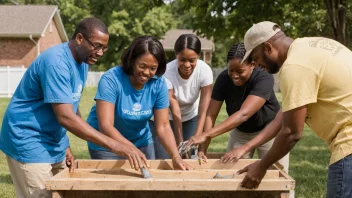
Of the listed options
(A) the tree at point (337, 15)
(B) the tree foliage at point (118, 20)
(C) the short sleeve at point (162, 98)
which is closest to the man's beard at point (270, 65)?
(C) the short sleeve at point (162, 98)

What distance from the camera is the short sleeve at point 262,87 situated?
4.94 metres

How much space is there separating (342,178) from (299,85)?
0.62 meters

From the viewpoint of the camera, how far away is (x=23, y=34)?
3041 centimetres

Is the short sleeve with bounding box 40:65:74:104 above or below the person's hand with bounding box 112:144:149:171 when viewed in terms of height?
above

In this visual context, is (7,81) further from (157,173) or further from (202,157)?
(157,173)

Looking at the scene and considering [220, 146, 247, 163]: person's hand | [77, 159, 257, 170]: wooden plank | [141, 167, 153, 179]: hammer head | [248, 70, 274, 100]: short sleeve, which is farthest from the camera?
[248, 70, 274, 100]: short sleeve

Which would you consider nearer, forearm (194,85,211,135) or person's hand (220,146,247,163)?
person's hand (220,146,247,163)

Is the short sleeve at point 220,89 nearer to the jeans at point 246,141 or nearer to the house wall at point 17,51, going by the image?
the jeans at point 246,141

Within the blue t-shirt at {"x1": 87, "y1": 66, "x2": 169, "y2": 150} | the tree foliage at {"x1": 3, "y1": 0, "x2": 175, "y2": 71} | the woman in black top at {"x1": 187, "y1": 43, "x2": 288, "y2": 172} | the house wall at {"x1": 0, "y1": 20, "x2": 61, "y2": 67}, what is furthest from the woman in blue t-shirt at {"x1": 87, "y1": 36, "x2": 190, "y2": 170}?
the tree foliage at {"x1": 3, "y1": 0, "x2": 175, "y2": 71}

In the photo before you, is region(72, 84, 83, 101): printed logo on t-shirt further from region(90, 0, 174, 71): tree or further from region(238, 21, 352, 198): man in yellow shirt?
region(90, 0, 174, 71): tree

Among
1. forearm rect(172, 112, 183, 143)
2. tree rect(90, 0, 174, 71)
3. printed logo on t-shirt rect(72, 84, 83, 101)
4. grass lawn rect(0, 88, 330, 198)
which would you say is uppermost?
printed logo on t-shirt rect(72, 84, 83, 101)

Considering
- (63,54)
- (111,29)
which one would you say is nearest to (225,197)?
(63,54)

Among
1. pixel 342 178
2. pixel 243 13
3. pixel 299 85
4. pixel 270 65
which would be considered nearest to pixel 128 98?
pixel 270 65

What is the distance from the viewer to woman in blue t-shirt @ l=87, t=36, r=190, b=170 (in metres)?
4.21
